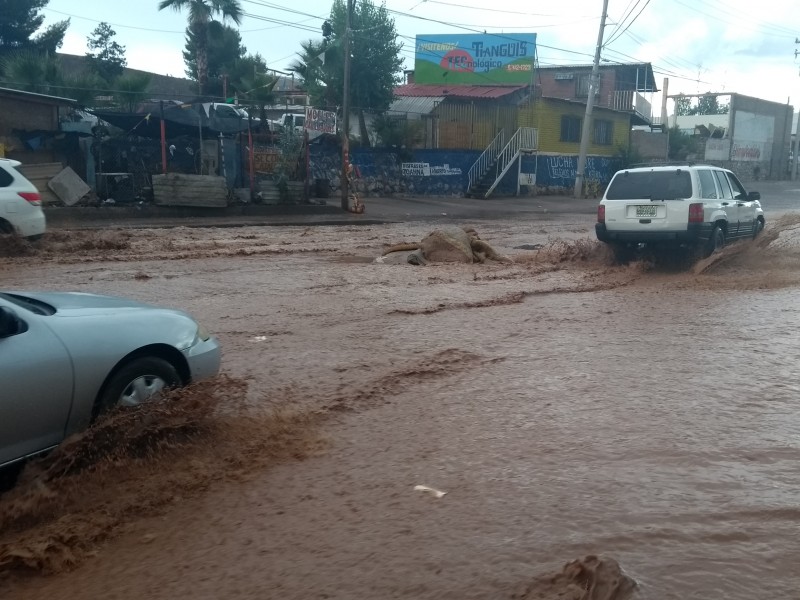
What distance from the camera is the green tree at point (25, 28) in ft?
121

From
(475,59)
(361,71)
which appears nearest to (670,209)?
(361,71)

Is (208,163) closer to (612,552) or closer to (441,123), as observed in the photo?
(441,123)

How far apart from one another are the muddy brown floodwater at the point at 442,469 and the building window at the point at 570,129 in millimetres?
34524

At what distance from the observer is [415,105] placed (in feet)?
126

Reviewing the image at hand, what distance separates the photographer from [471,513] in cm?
426

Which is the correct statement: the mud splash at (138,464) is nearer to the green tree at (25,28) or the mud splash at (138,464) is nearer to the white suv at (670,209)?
the white suv at (670,209)

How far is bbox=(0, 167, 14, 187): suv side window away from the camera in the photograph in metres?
13.9

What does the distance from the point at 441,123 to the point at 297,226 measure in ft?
58.6

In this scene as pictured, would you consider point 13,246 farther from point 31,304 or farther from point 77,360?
point 77,360

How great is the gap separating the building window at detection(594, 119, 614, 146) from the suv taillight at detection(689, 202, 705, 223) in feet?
113

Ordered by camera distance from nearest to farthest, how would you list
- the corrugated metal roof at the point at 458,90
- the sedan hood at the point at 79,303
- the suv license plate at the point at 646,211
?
the sedan hood at the point at 79,303, the suv license plate at the point at 646,211, the corrugated metal roof at the point at 458,90

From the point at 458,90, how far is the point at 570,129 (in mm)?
6836

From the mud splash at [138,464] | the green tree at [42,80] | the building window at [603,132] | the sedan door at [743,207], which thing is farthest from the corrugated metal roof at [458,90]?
the mud splash at [138,464]

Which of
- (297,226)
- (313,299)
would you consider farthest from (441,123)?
(313,299)
